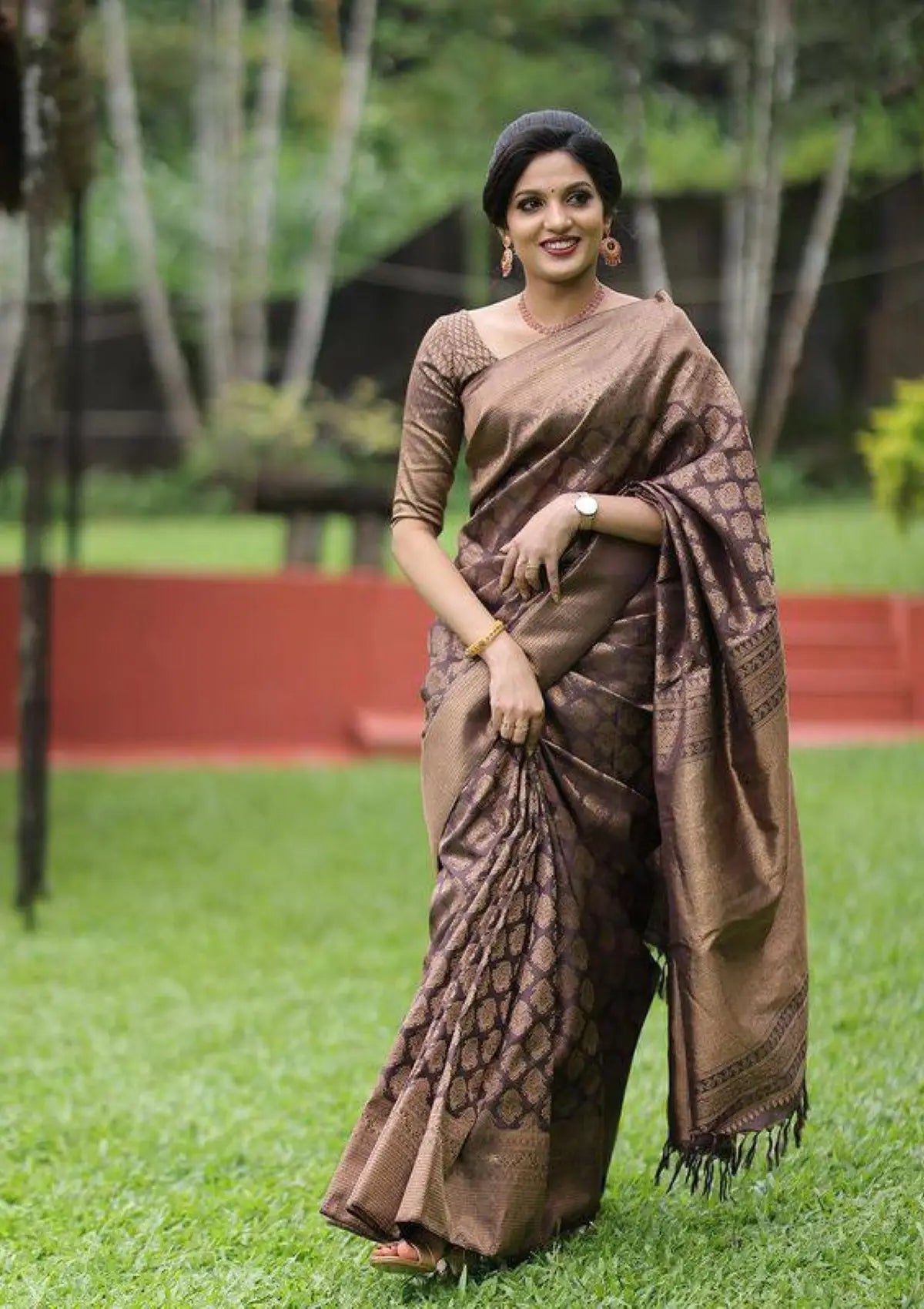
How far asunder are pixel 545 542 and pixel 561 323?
0.34 meters

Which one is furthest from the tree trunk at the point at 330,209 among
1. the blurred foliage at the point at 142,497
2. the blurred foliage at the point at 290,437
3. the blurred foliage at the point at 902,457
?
the blurred foliage at the point at 902,457

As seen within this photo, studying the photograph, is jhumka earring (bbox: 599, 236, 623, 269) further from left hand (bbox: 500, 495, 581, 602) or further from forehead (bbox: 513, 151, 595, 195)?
left hand (bbox: 500, 495, 581, 602)

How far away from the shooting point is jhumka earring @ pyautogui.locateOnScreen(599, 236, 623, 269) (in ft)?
9.32

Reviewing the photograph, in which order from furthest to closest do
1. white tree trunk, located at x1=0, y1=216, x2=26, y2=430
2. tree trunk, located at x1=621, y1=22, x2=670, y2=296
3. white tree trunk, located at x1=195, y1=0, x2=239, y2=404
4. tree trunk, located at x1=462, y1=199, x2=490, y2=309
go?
tree trunk, located at x1=462, y1=199, x2=490, y2=309
white tree trunk, located at x1=0, y1=216, x2=26, y2=430
white tree trunk, located at x1=195, y1=0, x2=239, y2=404
tree trunk, located at x1=621, y1=22, x2=670, y2=296

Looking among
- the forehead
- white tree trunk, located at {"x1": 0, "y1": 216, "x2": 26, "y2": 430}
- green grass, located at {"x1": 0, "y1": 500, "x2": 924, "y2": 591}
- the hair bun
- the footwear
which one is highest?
white tree trunk, located at {"x1": 0, "y1": 216, "x2": 26, "y2": 430}

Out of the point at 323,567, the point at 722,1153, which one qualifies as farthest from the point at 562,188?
the point at 323,567

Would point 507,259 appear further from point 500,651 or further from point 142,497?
point 142,497

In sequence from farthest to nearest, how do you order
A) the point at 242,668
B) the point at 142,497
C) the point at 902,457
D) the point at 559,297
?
the point at 142,497, the point at 902,457, the point at 242,668, the point at 559,297

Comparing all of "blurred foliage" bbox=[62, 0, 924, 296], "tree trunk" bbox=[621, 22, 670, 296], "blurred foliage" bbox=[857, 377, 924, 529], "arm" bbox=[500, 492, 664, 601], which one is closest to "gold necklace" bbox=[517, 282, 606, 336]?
"arm" bbox=[500, 492, 664, 601]

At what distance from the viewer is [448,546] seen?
38.6 ft

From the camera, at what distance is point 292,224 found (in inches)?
651

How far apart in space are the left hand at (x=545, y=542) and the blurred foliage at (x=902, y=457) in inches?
280

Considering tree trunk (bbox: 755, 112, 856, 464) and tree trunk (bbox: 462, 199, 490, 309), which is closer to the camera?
tree trunk (bbox: 755, 112, 856, 464)

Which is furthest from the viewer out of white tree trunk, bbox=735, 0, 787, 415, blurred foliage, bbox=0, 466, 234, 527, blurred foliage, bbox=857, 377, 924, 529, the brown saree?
blurred foliage, bbox=0, 466, 234, 527
